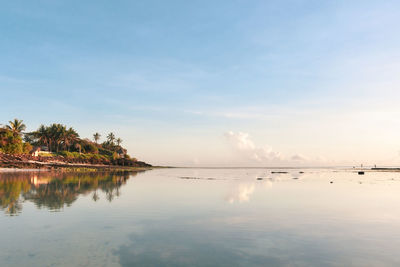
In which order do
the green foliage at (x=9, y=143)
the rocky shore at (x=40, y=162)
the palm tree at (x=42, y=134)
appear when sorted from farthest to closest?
1. the palm tree at (x=42, y=134)
2. the green foliage at (x=9, y=143)
3. the rocky shore at (x=40, y=162)

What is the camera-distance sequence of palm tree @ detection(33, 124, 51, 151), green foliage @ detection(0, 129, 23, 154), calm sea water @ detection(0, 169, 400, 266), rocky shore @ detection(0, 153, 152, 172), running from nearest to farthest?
calm sea water @ detection(0, 169, 400, 266) → rocky shore @ detection(0, 153, 152, 172) → green foliage @ detection(0, 129, 23, 154) → palm tree @ detection(33, 124, 51, 151)

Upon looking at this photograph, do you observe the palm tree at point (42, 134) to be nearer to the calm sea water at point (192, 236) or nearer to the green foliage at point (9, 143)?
the green foliage at point (9, 143)

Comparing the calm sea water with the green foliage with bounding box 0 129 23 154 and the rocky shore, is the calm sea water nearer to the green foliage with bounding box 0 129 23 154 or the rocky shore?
the rocky shore

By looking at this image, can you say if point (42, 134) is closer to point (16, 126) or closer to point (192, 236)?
point (16, 126)

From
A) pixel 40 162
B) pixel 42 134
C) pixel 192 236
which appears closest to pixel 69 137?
pixel 42 134

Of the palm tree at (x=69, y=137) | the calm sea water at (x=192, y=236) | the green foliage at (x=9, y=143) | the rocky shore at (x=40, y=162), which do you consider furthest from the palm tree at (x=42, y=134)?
the calm sea water at (x=192, y=236)

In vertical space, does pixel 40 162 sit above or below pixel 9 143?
below

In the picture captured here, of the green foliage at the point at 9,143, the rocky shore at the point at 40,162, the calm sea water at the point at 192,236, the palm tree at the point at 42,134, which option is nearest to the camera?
the calm sea water at the point at 192,236

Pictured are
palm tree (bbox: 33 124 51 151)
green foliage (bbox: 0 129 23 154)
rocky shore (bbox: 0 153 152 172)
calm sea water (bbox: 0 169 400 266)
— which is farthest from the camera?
palm tree (bbox: 33 124 51 151)

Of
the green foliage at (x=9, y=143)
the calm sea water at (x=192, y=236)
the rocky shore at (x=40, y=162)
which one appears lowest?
the calm sea water at (x=192, y=236)

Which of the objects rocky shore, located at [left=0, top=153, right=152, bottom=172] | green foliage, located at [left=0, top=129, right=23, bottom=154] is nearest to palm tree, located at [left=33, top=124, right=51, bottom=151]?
rocky shore, located at [left=0, top=153, right=152, bottom=172]

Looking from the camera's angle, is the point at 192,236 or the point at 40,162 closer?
the point at 192,236

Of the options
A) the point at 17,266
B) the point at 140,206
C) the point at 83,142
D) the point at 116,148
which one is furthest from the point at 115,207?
the point at 116,148

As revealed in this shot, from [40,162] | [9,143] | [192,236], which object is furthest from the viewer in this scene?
[40,162]
